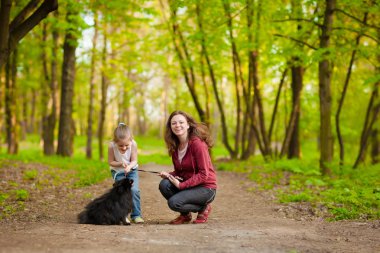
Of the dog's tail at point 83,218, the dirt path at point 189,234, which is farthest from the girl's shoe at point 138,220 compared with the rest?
the dog's tail at point 83,218

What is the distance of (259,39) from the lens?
16.6m

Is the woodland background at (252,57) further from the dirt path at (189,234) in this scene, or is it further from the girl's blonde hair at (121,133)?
the girl's blonde hair at (121,133)

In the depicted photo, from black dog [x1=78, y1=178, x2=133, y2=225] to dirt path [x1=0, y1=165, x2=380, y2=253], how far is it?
0.27m

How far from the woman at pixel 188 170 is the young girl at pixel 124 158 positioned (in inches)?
21.1

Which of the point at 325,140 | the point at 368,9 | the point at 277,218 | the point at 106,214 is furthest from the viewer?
the point at 325,140

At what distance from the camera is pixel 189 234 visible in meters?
5.36

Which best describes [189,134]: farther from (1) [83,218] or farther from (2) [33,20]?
(2) [33,20]

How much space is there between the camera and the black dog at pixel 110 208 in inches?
246

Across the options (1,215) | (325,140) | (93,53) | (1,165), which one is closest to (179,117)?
(1,215)

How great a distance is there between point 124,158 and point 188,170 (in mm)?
1055

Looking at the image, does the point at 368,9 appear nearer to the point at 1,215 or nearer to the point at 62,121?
the point at 1,215

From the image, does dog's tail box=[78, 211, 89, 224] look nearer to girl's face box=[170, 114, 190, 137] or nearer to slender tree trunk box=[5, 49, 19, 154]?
girl's face box=[170, 114, 190, 137]

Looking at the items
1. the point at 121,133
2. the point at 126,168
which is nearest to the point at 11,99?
the point at 121,133

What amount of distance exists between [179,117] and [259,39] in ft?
35.6
